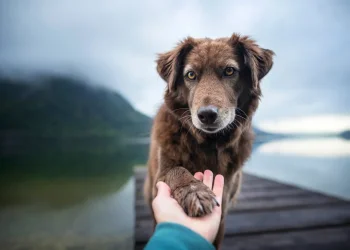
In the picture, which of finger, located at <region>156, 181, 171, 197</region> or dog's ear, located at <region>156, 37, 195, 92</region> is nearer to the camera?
finger, located at <region>156, 181, 171, 197</region>

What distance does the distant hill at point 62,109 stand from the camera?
73.8 feet

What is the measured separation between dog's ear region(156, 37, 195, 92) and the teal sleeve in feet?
3.84

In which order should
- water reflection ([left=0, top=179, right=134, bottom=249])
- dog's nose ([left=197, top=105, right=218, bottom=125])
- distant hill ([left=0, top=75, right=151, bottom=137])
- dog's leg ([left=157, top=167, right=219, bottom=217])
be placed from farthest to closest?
distant hill ([left=0, top=75, right=151, bottom=137]) < water reflection ([left=0, top=179, right=134, bottom=249]) < dog's nose ([left=197, top=105, right=218, bottom=125]) < dog's leg ([left=157, top=167, right=219, bottom=217])

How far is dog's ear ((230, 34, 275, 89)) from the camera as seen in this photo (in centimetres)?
178

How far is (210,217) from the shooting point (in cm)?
103

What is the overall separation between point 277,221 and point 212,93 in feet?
5.40

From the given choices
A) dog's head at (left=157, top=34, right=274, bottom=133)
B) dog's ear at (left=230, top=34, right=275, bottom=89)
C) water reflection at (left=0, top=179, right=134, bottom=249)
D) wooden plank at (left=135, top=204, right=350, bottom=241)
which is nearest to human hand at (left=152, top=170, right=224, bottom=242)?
dog's head at (left=157, top=34, right=274, bottom=133)

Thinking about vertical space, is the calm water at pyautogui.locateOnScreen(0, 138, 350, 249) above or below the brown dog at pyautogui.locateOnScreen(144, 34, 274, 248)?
below

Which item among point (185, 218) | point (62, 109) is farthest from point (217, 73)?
point (62, 109)

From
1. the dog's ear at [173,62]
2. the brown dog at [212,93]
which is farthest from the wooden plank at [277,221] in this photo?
the dog's ear at [173,62]

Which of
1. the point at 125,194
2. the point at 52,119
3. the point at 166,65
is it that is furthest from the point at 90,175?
the point at 52,119

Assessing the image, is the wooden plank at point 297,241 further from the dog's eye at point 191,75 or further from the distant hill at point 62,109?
the distant hill at point 62,109

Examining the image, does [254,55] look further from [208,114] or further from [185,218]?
[185,218]

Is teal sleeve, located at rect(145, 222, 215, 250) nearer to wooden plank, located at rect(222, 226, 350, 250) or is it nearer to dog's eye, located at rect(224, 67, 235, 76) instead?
dog's eye, located at rect(224, 67, 235, 76)
